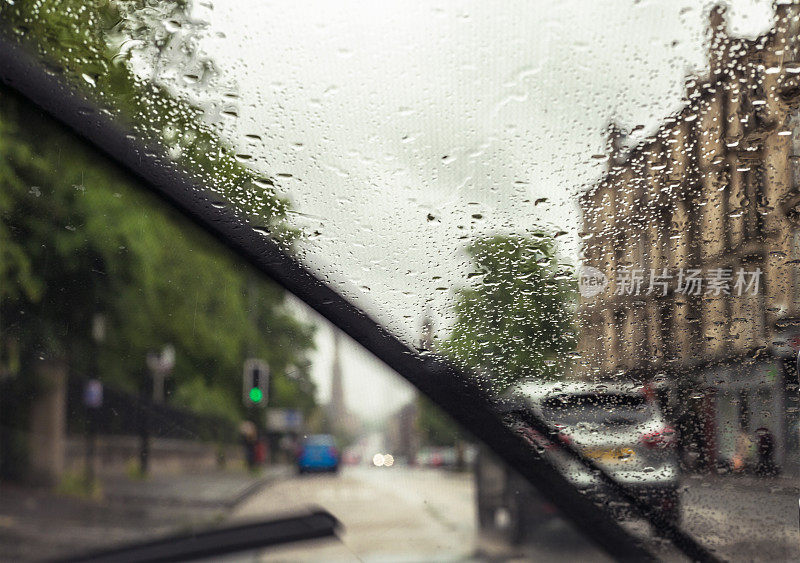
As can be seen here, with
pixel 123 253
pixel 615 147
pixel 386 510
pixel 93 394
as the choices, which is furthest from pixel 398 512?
pixel 615 147

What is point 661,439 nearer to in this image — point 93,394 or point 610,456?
point 610,456

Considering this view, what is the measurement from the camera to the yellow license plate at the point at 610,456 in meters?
1.59

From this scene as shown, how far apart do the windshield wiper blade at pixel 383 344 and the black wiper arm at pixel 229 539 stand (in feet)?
1.41

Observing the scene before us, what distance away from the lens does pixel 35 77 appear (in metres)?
1.68

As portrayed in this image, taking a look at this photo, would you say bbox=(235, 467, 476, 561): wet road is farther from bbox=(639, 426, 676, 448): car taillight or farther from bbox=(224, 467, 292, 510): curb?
bbox=(639, 426, 676, 448): car taillight

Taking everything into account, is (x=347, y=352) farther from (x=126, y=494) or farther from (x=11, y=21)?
(x=11, y=21)

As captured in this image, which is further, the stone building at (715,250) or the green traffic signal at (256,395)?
the stone building at (715,250)

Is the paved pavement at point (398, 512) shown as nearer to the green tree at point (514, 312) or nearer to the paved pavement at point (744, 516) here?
the paved pavement at point (744, 516)

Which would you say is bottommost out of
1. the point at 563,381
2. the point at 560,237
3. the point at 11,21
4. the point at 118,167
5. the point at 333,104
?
the point at 563,381

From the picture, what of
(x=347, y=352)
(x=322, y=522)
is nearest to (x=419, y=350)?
(x=347, y=352)

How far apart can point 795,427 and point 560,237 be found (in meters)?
0.76

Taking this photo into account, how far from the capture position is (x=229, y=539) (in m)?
1.61

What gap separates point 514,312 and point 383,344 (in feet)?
1.23

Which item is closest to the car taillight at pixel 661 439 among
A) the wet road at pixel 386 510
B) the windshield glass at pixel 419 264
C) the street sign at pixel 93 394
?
the windshield glass at pixel 419 264
